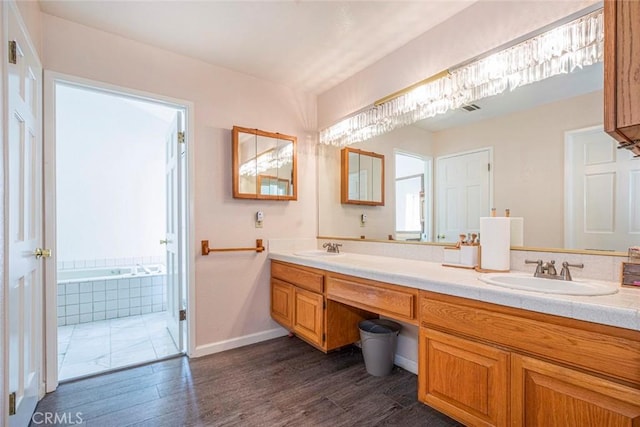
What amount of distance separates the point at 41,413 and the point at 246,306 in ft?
4.58

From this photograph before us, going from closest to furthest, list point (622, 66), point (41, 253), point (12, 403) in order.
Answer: point (622, 66)
point (12, 403)
point (41, 253)

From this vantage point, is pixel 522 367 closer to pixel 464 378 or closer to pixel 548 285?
pixel 464 378

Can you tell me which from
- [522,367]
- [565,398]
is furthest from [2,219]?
[565,398]

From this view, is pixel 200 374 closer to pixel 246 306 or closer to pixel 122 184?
pixel 246 306

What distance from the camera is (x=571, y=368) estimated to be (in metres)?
1.06

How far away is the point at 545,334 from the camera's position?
113 centimetres

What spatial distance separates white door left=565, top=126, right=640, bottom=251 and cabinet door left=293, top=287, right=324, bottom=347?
155cm

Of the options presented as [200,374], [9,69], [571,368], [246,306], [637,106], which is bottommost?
[200,374]

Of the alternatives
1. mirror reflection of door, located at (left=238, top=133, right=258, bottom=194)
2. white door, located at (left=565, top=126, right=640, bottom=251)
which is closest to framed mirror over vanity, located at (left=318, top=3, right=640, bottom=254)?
white door, located at (left=565, top=126, right=640, bottom=251)

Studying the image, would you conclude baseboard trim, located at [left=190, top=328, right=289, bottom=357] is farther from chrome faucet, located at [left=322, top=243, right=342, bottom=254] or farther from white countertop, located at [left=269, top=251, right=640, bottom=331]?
white countertop, located at [left=269, top=251, right=640, bottom=331]

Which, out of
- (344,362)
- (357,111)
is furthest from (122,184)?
(344,362)

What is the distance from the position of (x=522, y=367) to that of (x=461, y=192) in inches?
44.2

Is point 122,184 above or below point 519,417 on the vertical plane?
above

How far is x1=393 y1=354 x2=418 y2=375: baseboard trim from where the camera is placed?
7.22 feet
